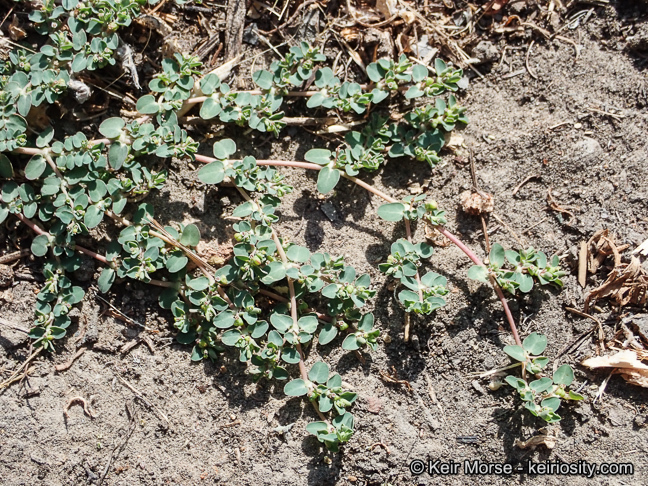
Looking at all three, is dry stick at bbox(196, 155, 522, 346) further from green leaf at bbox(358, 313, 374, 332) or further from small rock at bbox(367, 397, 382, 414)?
small rock at bbox(367, 397, 382, 414)

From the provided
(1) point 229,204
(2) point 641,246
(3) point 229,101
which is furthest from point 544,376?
(3) point 229,101

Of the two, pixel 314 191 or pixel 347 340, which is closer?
pixel 347 340

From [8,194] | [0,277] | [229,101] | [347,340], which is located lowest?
[0,277]

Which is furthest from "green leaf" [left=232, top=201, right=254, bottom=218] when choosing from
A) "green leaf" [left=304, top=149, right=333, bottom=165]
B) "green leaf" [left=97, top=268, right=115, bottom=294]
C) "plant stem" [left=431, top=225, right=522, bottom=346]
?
"plant stem" [left=431, top=225, right=522, bottom=346]

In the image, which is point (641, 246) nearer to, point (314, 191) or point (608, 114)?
point (608, 114)

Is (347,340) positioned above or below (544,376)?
below
